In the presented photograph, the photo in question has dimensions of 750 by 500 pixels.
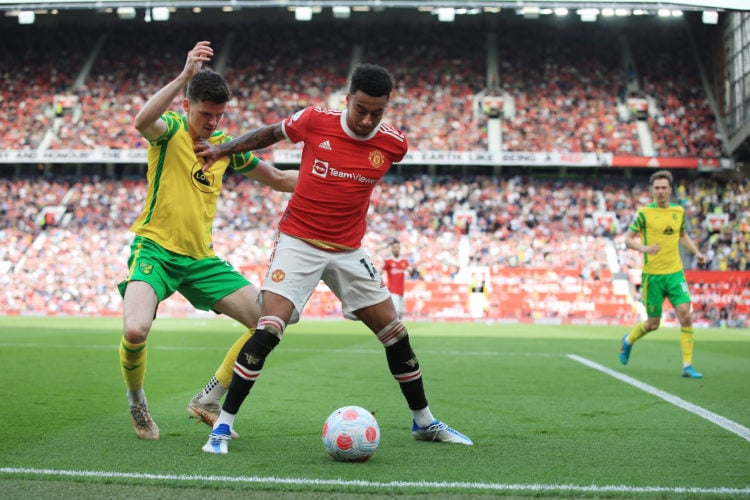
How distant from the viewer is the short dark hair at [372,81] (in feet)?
15.5

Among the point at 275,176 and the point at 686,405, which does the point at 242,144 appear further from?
the point at 686,405

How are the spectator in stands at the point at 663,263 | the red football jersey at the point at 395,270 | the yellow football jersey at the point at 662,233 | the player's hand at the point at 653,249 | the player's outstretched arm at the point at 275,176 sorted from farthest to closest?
1. the red football jersey at the point at 395,270
2. the yellow football jersey at the point at 662,233
3. the spectator in stands at the point at 663,263
4. the player's hand at the point at 653,249
5. the player's outstretched arm at the point at 275,176

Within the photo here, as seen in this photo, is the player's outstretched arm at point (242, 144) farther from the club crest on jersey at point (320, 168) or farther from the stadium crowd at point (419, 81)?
the stadium crowd at point (419, 81)

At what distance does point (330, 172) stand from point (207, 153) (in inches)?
31.9

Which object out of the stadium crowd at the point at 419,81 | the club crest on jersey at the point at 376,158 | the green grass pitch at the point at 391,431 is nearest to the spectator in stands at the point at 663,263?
the green grass pitch at the point at 391,431

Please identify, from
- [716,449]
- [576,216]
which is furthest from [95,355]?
[576,216]

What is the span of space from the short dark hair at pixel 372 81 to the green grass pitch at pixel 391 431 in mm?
2150

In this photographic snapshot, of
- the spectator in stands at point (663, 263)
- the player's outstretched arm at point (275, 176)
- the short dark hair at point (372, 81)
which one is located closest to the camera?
the short dark hair at point (372, 81)

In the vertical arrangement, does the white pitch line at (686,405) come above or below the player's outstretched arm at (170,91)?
below

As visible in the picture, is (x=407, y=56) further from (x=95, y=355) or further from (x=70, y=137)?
(x=95, y=355)

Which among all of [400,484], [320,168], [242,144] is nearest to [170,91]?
[242,144]

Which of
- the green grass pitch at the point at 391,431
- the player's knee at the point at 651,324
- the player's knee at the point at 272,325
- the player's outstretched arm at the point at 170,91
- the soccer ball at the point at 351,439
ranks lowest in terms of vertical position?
the green grass pitch at the point at 391,431

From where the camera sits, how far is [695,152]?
34125mm

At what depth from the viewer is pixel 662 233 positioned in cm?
1030
